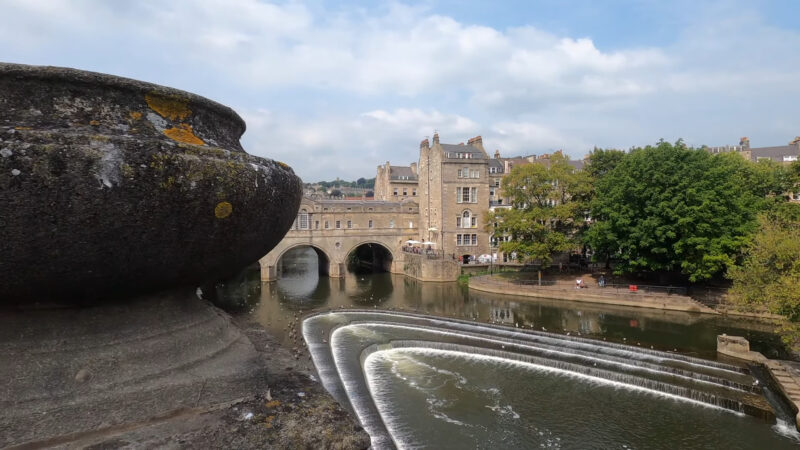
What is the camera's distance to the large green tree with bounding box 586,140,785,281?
91.9 feet

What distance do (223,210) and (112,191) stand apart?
67 cm

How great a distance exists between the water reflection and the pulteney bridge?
87.9 inches

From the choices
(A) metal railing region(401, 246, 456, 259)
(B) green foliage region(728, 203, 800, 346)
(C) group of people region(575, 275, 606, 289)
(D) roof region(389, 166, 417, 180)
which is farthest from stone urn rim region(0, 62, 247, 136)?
(D) roof region(389, 166, 417, 180)

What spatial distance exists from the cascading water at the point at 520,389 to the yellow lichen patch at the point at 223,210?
8455 millimetres

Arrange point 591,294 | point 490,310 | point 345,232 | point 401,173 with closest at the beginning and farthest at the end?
point 490,310 < point 591,294 < point 345,232 < point 401,173

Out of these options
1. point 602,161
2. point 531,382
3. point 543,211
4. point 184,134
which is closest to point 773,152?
point 602,161

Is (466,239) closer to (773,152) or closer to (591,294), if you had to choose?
(591,294)

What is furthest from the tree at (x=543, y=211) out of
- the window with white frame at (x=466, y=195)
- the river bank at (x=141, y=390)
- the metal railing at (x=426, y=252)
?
the river bank at (x=141, y=390)

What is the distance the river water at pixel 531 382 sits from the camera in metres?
11.5

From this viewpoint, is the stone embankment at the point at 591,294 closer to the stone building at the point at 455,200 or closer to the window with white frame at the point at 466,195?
the stone building at the point at 455,200

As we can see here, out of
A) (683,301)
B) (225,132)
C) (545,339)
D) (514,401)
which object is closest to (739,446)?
(514,401)

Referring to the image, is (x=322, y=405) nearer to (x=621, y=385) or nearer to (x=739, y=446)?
(x=739, y=446)

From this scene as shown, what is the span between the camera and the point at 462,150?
4944cm

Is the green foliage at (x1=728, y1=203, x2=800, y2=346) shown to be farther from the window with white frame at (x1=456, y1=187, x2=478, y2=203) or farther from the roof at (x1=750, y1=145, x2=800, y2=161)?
the roof at (x1=750, y1=145, x2=800, y2=161)
